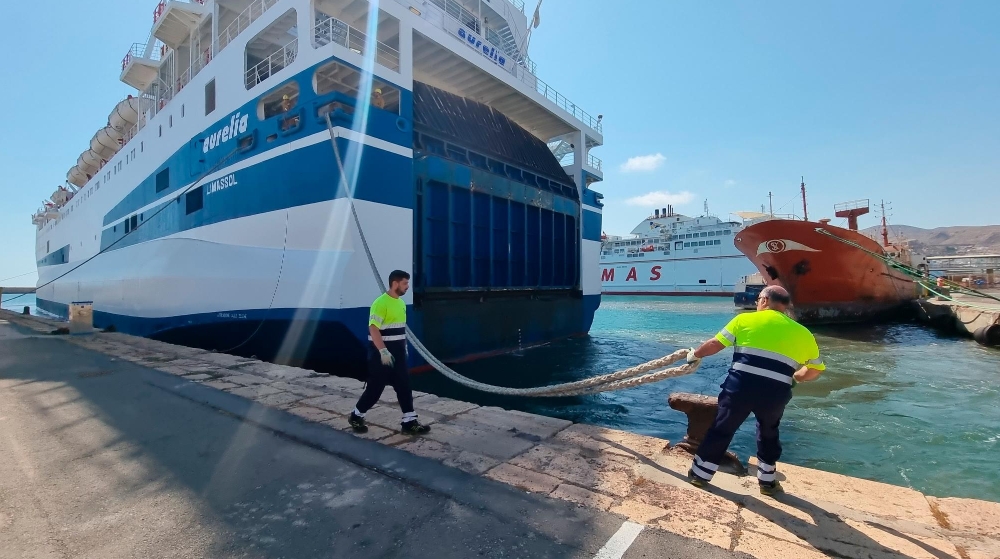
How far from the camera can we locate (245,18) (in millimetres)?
11594

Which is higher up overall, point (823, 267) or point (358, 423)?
point (823, 267)

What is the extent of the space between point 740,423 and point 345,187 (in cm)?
684

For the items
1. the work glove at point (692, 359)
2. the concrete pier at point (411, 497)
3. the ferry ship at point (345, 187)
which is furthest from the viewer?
the ferry ship at point (345, 187)

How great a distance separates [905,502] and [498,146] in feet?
35.7

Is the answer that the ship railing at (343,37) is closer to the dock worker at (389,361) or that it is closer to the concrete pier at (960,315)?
the dock worker at (389,361)

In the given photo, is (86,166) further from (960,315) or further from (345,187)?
(960,315)

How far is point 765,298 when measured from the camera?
3018 mm

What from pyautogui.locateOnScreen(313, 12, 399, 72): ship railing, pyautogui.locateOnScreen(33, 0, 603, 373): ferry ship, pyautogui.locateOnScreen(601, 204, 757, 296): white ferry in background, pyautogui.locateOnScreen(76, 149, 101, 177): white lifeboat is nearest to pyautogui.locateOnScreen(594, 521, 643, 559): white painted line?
pyautogui.locateOnScreen(33, 0, 603, 373): ferry ship

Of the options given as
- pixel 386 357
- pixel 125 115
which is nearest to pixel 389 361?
pixel 386 357

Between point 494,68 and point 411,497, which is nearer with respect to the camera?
point 411,497

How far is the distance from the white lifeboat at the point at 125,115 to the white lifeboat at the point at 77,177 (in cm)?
756

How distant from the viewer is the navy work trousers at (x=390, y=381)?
3.97 metres

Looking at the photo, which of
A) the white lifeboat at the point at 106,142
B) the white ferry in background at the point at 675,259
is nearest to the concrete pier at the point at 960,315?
the white ferry in background at the point at 675,259

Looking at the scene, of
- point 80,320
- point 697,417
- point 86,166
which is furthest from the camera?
point 86,166
